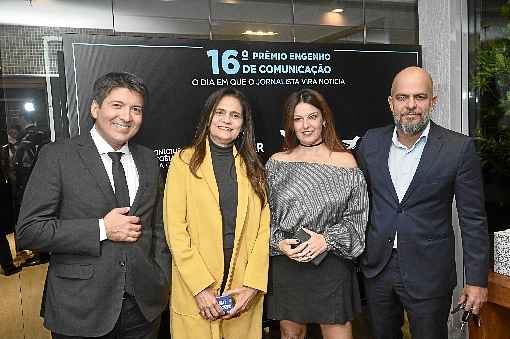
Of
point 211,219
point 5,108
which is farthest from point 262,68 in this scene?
point 5,108

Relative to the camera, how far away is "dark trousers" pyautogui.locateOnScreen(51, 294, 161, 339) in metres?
2.44

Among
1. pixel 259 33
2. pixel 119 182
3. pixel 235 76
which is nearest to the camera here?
pixel 119 182

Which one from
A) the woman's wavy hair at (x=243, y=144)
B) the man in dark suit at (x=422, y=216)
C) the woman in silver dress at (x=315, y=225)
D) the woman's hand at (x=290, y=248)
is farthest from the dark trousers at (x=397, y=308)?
the woman's wavy hair at (x=243, y=144)

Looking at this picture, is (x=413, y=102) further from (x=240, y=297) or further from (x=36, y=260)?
(x=36, y=260)

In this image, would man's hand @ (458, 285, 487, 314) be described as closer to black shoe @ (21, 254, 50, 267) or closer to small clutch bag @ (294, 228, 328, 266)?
small clutch bag @ (294, 228, 328, 266)

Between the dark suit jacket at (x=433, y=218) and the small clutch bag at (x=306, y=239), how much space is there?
30 cm

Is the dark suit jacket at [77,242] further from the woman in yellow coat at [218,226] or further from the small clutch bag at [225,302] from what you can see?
the small clutch bag at [225,302]

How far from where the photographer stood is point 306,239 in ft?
8.66

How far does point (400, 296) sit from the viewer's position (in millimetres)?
2760

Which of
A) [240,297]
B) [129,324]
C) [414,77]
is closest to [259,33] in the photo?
[414,77]

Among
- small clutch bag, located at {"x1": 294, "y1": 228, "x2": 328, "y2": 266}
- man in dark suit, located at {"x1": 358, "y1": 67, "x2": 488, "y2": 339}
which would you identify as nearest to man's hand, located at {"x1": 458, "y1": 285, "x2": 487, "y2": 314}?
man in dark suit, located at {"x1": 358, "y1": 67, "x2": 488, "y2": 339}

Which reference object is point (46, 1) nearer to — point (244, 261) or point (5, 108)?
point (5, 108)

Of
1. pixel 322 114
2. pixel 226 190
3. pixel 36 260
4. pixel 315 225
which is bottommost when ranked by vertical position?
pixel 36 260

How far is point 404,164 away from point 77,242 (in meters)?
1.68
